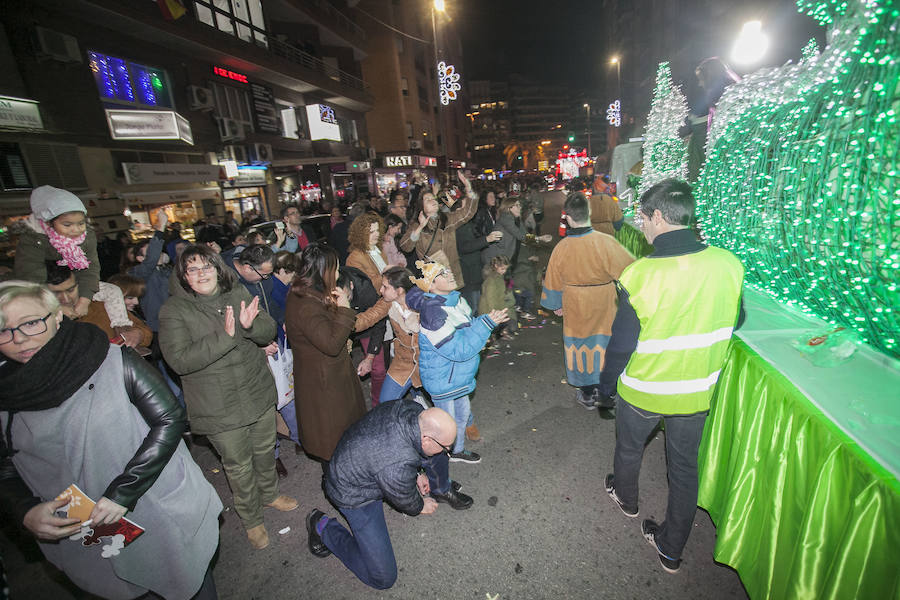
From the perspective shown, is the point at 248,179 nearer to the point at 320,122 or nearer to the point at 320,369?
the point at 320,122

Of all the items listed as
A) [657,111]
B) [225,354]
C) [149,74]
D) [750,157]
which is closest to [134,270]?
[225,354]

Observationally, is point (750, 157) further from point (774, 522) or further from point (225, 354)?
point (225, 354)

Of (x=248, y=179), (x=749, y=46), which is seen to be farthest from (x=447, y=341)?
(x=248, y=179)

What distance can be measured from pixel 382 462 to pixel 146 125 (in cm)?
1457

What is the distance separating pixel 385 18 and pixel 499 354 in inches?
1471

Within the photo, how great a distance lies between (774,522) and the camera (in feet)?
6.68

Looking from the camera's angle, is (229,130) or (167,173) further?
(229,130)

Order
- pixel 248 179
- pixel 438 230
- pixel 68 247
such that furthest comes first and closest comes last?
pixel 248 179, pixel 438 230, pixel 68 247

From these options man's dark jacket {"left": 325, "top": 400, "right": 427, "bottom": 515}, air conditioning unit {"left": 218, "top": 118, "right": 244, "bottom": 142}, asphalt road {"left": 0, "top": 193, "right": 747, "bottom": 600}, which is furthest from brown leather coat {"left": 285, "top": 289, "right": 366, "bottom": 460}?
air conditioning unit {"left": 218, "top": 118, "right": 244, "bottom": 142}

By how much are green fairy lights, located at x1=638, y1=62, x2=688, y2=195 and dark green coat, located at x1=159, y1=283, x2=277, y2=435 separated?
6.95 meters

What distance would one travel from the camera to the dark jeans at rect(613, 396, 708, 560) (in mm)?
2355

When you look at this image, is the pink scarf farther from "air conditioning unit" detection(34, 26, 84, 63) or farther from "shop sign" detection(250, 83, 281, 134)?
"shop sign" detection(250, 83, 281, 134)

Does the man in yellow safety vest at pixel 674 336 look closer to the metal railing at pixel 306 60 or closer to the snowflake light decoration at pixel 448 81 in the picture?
the metal railing at pixel 306 60

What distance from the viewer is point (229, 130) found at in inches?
579
